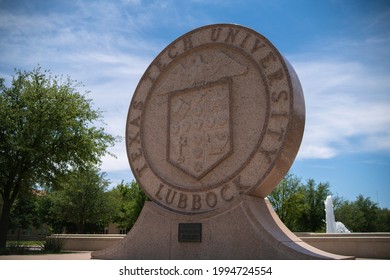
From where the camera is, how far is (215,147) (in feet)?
28.0

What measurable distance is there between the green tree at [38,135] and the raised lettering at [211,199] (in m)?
11.0

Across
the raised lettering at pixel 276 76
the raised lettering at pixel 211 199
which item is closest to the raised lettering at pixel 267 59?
the raised lettering at pixel 276 76

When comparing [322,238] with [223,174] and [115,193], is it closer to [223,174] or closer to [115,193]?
[223,174]

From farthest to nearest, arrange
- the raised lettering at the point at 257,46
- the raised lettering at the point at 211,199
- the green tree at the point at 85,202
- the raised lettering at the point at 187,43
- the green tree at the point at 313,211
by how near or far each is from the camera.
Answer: the green tree at the point at 313,211
the green tree at the point at 85,202
the raised lettering at the point at 187,43
the raised lettering at the point at 257,46
the raised lettering at the point at 211,199

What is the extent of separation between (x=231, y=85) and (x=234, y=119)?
2.60ft

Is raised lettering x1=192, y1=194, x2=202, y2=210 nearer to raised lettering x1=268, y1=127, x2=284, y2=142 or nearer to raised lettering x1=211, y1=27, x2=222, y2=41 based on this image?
raised lettering x1=268, y1=127, x2=284, y2=142

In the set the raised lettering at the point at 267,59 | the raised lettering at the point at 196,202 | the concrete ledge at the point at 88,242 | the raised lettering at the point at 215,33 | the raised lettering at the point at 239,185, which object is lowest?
the concrete ledge at the point at 88,242

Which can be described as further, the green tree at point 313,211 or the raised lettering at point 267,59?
the green tree at point 313,211

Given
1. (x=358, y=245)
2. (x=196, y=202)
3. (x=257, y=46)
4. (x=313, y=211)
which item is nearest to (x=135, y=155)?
(x=196, y=202)

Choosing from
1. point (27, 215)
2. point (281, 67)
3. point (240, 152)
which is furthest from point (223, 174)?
point (27, 215)

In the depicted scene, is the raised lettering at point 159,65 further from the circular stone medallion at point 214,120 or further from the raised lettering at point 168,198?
the raised lettering at point 168,198

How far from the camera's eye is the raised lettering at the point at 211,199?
8253mm

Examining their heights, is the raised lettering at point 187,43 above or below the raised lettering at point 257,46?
above

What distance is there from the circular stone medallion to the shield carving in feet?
0.07
